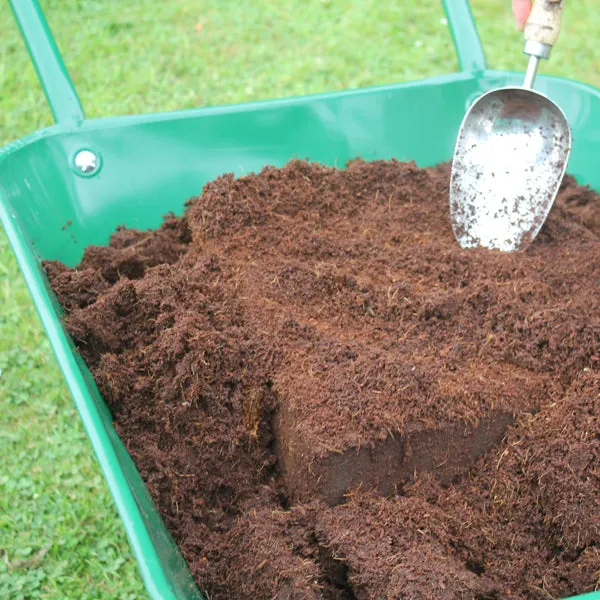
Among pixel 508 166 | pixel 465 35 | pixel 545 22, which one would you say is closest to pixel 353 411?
pixel 508 166

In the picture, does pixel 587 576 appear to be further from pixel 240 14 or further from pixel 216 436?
pixel 240 14

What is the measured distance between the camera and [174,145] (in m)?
1.69

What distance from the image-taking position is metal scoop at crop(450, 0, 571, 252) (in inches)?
63.9

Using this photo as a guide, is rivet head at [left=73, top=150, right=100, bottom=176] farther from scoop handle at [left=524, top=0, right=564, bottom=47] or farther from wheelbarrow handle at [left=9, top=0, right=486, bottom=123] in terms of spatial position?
scoop handle at [left=524, top=0, right=564, bottom=47]

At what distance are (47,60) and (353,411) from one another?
40.6 inches

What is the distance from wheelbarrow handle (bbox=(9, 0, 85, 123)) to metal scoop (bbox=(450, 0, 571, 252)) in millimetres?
861

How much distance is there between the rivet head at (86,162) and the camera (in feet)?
5.24

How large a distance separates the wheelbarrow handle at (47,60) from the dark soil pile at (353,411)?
37cm

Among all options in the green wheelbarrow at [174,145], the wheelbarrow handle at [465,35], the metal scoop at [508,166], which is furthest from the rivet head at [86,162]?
the wheelbarrow handle at [465,35]

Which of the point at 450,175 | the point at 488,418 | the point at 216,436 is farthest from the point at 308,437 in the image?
the point at 450,175

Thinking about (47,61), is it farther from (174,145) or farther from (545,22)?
(545,22)

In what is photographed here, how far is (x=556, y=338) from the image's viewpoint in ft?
4.27

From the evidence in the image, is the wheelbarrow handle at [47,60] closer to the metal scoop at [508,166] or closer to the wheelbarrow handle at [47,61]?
the wheelbarrow handle at [47,61]

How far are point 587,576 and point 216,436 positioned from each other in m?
0.59
